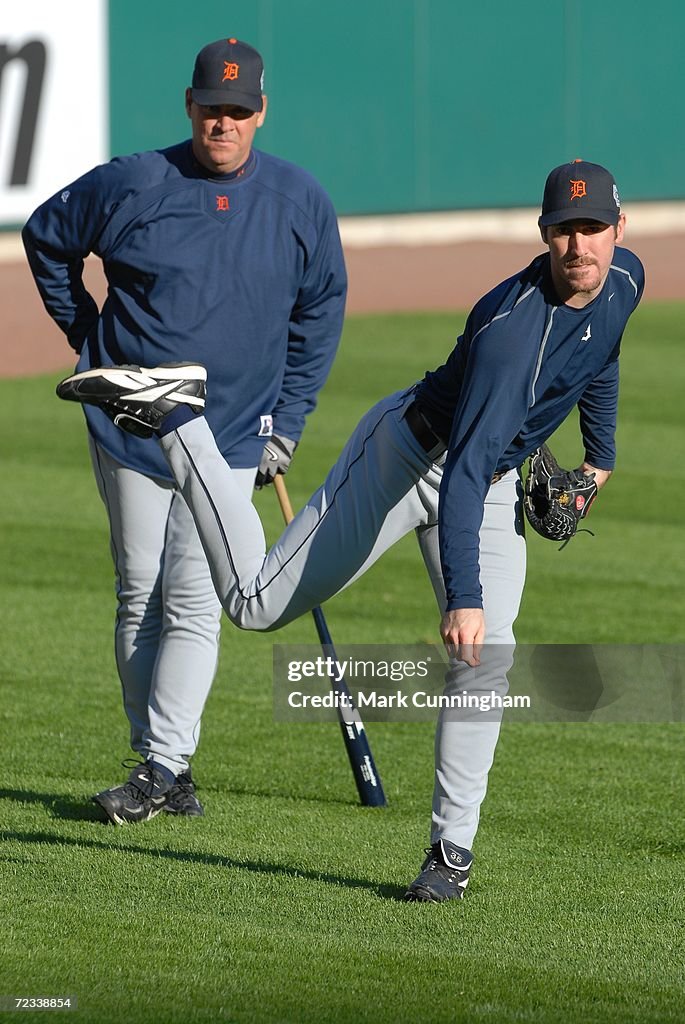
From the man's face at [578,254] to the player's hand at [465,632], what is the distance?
2.72 ft

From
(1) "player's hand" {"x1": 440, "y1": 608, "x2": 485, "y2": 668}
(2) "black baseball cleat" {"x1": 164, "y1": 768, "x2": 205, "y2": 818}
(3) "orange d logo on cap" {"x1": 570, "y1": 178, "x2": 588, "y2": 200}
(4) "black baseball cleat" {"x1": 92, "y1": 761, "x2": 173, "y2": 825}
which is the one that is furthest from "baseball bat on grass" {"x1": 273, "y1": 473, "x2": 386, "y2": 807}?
(3) "orange d logo on cap" {"x1": 570, "y1": 178, "x2": 588, "y2": 200}

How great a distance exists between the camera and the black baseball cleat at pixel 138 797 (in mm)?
5273

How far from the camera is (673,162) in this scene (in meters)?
25.8

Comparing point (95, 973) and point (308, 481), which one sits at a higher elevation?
point (95, 973)

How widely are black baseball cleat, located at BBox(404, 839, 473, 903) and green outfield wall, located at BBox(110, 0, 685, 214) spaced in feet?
55.1

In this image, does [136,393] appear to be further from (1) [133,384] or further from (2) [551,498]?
(2) [551,498]

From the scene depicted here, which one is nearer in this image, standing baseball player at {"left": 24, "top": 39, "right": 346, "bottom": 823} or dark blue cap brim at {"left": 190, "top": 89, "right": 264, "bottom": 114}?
dark blue cap brim at {"left": 190, "top": 89, "right": 264, "bottom": 114}

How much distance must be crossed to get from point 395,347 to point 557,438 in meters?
4.40

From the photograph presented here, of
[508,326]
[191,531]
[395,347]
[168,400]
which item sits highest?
[508,326]

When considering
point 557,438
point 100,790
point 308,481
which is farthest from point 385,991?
point 557,438

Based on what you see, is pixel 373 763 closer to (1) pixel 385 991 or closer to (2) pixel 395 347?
(1) pixel 385 991

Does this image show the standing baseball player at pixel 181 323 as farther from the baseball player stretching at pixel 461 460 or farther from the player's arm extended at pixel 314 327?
the baseball player stretching at pixel 461 460

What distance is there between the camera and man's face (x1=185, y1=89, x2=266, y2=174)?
5.26 meters
